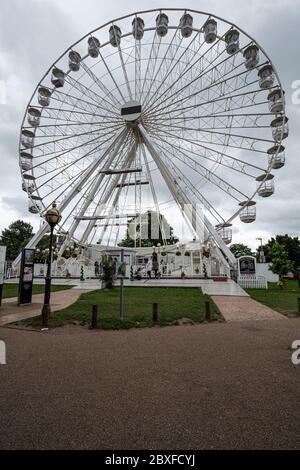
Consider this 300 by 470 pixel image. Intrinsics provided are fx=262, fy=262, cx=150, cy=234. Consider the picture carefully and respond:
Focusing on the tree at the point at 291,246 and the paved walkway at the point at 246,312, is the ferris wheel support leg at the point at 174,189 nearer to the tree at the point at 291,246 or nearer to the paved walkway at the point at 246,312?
the paved walkway at the point at 246,312

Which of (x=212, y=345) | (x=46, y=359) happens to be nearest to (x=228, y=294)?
(x=212, y=345)

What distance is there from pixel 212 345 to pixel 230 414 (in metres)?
2.90

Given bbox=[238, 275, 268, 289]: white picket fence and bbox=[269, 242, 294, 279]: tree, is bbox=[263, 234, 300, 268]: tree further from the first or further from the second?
bbox=[238, 275, 268, 289]: white picket fence

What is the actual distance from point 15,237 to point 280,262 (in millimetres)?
62149

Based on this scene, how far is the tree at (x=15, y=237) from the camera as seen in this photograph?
2461 inches

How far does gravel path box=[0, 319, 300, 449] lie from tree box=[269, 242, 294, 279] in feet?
51.8

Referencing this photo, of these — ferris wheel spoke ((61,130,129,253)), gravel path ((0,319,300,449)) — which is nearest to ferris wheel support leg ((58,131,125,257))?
ferris wheel spoke ((61,130,129,253))

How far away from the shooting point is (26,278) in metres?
11.8

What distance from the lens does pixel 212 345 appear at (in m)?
5.93

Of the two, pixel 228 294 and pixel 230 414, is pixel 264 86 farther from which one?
pixel 230 414

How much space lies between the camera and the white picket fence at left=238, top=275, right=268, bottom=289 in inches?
766

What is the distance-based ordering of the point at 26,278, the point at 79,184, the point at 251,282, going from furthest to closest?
the point at 79,184
the point at 251,282
the point at 26,278

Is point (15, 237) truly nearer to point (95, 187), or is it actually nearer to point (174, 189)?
point (95, 187)

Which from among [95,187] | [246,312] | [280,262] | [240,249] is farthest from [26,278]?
[240,249]
